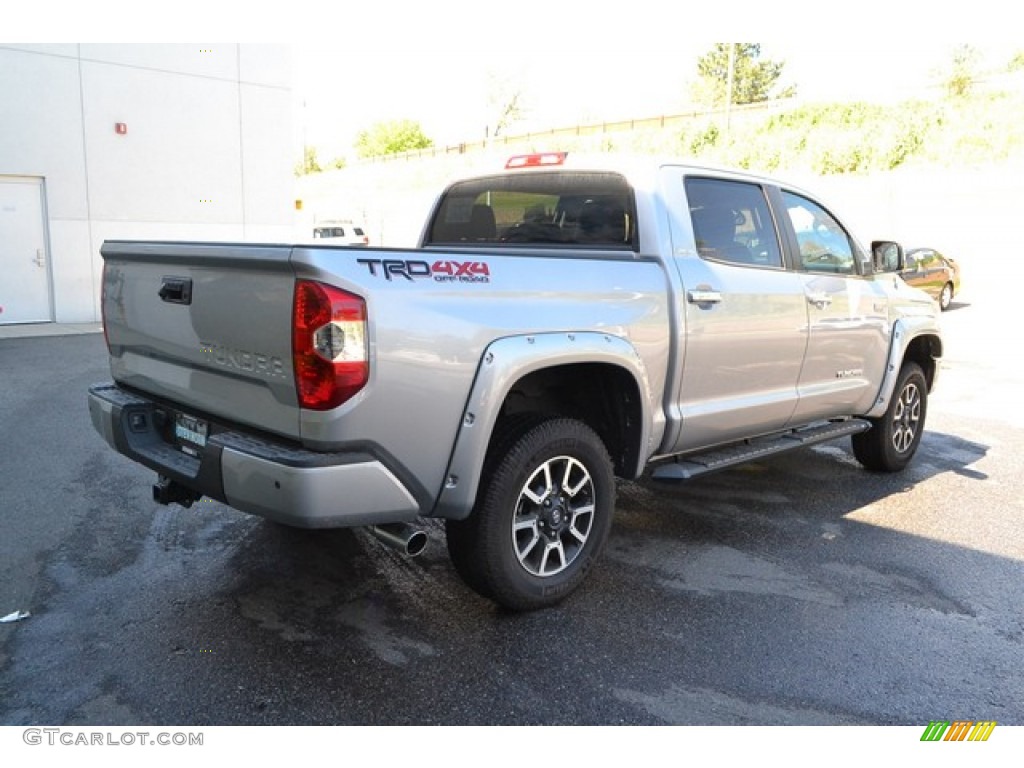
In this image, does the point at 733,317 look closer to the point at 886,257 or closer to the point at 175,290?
the point at 886,257

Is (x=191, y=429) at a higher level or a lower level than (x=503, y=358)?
lower

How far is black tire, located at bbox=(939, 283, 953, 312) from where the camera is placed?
18906mm

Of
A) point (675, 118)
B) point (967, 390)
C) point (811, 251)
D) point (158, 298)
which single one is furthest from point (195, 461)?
point (675, 118)

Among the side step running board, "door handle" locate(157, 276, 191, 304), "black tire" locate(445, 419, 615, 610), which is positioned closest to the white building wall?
"door handle" locate(157, 276, 191, 304)

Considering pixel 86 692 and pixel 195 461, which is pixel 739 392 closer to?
pixel 195 461

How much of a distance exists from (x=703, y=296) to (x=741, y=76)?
201 feet

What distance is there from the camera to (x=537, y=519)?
3461 millimetres

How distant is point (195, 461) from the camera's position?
324cm

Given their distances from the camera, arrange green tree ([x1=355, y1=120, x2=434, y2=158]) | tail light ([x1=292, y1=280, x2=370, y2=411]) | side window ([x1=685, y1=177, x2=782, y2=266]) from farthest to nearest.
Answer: green tree ([x1=355, y1=120, x2=434, y2=158])
side window ([x1=685, y1=177, x2=782, y2=266])
tail light ([x1=292, y1=280, x2=370, y2=411])

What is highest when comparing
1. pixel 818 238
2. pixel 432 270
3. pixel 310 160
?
pixel 310 160

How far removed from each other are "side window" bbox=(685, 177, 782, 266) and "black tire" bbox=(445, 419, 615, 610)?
137 cm

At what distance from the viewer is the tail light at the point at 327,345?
2.67 meters

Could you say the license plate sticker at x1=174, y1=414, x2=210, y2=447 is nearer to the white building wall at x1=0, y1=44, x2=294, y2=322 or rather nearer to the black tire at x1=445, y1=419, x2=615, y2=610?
the black tire at x1=445, y1=419, x2=615, y2=610
